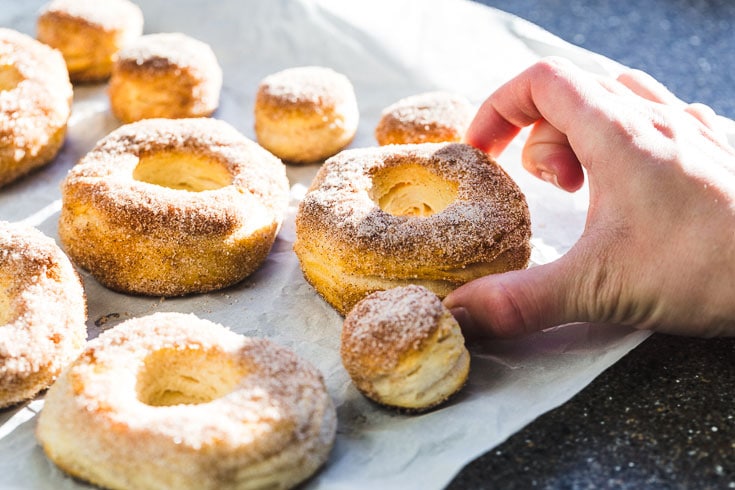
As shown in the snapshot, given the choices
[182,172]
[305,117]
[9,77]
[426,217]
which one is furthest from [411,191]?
[9,77]

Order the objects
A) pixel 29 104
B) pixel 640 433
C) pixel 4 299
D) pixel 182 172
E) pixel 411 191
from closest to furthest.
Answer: pixel 640 433 → pixel 4 299 → pixel 411 191 → pixel 182 172 → pixel 29 104

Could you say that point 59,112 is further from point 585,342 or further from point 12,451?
point 585,342

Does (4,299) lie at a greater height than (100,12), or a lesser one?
lesser

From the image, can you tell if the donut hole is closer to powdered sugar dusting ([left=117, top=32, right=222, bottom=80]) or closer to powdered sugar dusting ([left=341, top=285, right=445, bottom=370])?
powdered sugar dusting ([left=341, top=285, right=445, bottom=370])

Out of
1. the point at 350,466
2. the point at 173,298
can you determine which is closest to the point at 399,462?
the point at 350,466

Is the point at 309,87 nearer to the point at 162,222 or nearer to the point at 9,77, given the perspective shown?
the point at 162,222

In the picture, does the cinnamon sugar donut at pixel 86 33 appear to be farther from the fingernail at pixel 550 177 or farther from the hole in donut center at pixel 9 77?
the fingernail at pixel 550 177

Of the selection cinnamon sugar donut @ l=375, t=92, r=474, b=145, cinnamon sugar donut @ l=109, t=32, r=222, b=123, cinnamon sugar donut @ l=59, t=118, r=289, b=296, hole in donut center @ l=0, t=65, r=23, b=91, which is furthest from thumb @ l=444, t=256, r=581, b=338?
hole in donut center @ l=0, t=65, r=23, b=91
